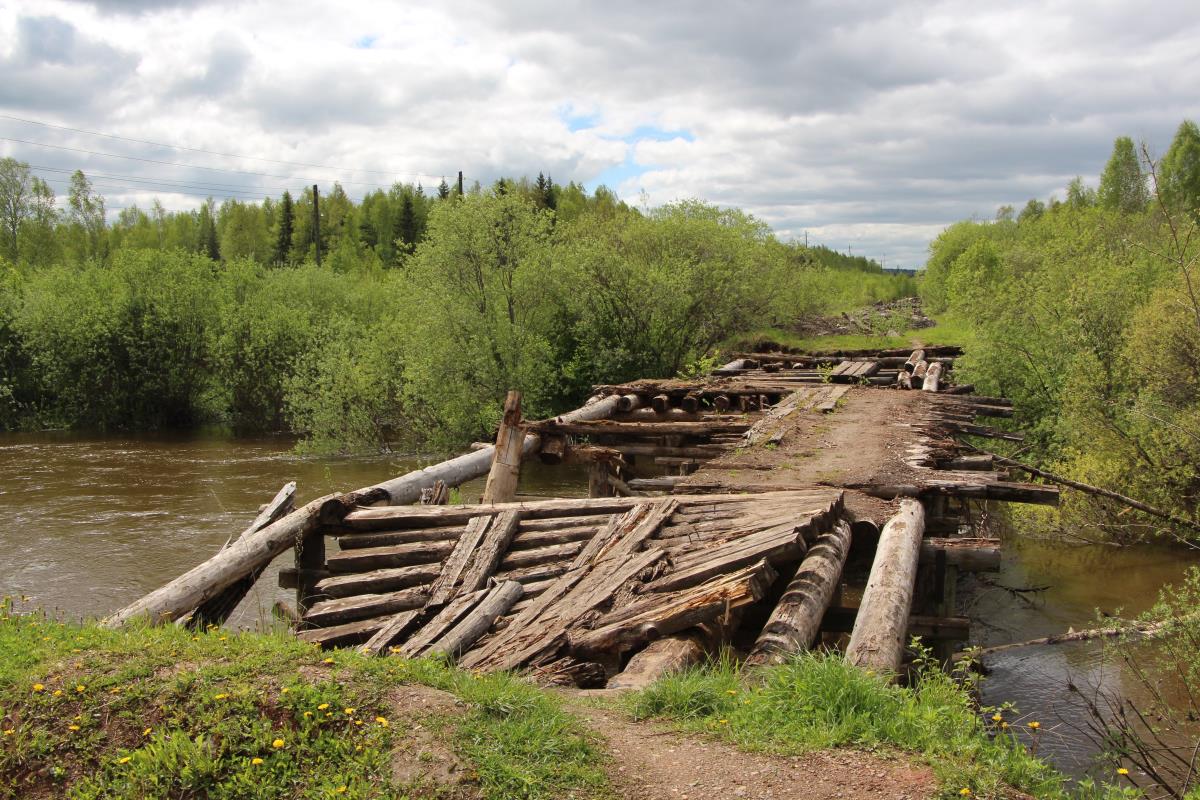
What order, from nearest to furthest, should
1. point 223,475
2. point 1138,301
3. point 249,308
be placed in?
point 1138,301, point 223,475, point 249,308

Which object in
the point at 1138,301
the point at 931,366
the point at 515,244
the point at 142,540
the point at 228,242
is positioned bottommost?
the point at 142,540

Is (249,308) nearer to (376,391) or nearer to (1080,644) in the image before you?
(376,391)

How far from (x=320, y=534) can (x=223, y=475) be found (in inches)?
604

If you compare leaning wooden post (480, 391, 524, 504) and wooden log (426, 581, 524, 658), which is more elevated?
leaning wooden post (480, 391, 524, 504)

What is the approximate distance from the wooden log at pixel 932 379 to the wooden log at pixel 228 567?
11808mm

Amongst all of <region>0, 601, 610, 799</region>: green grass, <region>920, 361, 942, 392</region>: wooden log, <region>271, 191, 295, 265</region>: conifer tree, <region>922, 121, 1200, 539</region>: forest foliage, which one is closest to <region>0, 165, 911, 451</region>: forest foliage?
<region>920, 361, 942, 392</region>: wooden log

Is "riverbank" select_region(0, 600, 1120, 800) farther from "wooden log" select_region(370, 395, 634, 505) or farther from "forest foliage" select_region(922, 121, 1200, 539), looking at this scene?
"forest foliage" select_region(922, 121, 1200, 539)

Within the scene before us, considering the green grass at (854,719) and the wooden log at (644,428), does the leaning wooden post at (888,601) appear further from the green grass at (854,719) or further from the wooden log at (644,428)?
the wooden log at (644,428)

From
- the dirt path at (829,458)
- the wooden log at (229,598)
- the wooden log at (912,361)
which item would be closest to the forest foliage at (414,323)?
the wooden log at (912,361)

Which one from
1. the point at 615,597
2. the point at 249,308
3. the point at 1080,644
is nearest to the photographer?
the point at 615,597

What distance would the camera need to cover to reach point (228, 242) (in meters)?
82.3

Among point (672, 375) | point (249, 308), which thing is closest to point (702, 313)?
point (672, 375)

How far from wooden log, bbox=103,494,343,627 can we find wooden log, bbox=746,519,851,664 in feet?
13.9

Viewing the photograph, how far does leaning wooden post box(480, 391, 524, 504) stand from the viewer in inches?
415
